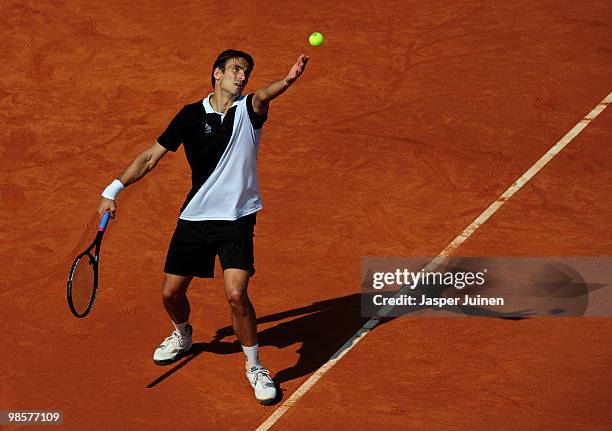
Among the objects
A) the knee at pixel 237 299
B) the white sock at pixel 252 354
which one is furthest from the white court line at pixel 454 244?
the knee at pixel 237 299

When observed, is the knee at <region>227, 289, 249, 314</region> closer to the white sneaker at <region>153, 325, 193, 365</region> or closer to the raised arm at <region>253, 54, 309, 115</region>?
the white sneaker at <region>153, 325, 193, 365</region>

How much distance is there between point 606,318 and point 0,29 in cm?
1002

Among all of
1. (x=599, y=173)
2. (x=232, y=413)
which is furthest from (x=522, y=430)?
(x=599, y=173)

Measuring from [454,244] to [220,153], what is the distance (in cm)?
355

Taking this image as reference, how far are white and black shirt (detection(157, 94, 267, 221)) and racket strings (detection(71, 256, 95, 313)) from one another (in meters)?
1.23

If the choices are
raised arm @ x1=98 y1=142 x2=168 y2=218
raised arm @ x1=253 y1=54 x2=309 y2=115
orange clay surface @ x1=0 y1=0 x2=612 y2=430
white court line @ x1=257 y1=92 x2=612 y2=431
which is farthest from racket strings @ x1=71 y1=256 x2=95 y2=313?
raised arm @ x1=253 y1=54 x2=309 y2=115

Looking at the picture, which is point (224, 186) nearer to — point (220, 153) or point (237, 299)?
point (220, 153)

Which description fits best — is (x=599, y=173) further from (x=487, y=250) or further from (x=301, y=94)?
(x=301, y=94)

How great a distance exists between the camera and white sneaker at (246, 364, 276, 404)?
9500mm

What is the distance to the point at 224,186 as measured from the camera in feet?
30.6

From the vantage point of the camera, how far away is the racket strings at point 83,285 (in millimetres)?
9984

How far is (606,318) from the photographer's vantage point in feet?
34.9

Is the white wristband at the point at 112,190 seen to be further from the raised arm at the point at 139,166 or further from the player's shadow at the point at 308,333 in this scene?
the player's shadow at the point at 308,333

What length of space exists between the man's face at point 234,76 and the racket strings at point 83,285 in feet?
6.58
